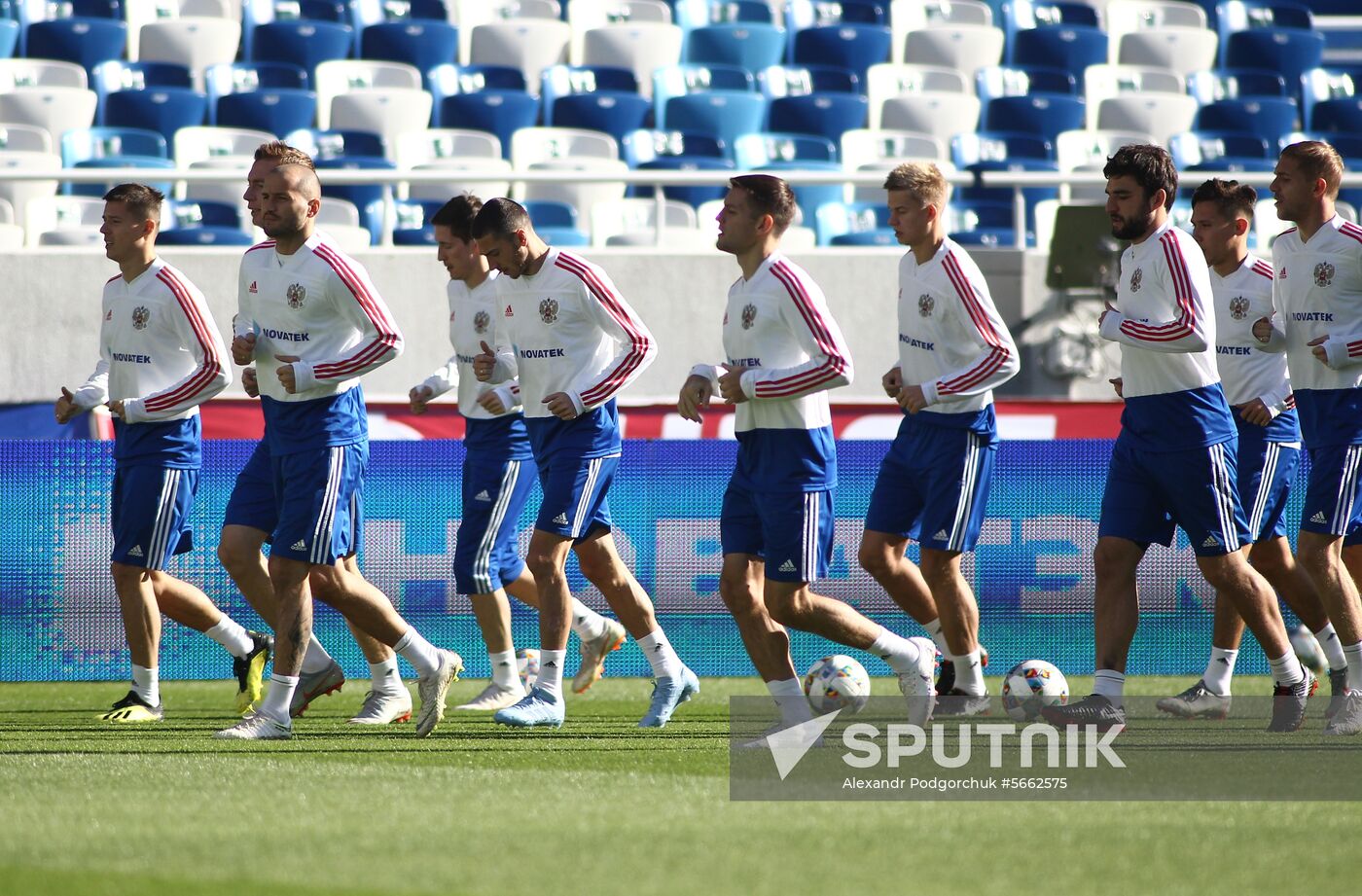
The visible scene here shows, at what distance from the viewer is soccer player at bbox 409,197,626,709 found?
27.9 feet

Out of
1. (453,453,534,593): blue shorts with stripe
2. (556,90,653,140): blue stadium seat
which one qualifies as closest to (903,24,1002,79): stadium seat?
(556,90,653,140): blue stadium seat

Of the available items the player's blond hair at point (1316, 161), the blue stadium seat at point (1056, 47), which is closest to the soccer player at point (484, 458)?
the player's blond hair at point (1316, 161)

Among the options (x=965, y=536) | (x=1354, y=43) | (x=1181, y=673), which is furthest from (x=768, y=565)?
(x=1354, y=43)

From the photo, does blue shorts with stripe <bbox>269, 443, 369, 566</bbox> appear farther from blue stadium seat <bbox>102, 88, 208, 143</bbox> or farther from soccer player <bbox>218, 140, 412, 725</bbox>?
blue stadium seat <bbox>102, 88, 208, 143</bbox>

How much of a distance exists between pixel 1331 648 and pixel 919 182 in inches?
107

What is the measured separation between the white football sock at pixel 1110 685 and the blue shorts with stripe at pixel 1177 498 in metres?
0.53

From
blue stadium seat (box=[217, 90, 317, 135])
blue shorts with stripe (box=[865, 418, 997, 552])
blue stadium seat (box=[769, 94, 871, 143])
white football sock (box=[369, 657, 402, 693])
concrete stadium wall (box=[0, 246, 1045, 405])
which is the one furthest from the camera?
blue stadium seat (box=[769, 94, 871, 143])

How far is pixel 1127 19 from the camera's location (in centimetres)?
1978

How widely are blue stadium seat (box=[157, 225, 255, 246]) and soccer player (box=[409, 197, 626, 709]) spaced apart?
5.93 m

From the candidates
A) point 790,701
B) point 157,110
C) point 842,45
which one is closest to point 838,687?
point 790,701

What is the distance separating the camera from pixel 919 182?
763 cm

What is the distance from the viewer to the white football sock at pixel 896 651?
281 inches

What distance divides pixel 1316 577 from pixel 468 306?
4075mm

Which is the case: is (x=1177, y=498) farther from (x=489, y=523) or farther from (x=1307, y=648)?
(x=489, y=523)
